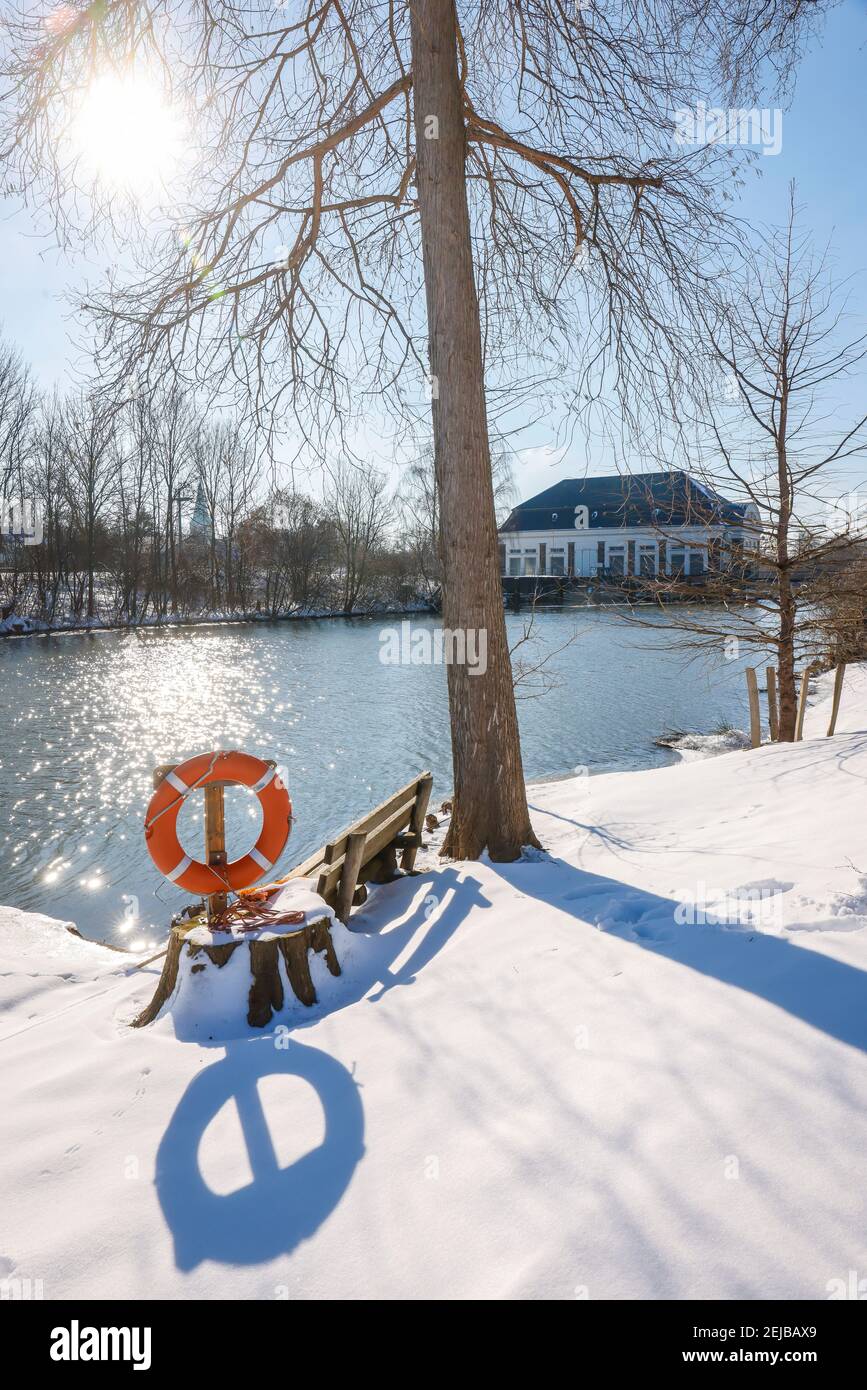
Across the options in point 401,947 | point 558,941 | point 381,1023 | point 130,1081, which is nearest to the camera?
point 130,1081

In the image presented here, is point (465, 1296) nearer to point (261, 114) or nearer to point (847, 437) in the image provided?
point (261, 114)

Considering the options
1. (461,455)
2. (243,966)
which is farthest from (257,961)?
(461,455)

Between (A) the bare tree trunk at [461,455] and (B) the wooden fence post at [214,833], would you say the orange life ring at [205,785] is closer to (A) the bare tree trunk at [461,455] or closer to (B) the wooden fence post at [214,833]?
(B) the wooden fence post at [214,833]

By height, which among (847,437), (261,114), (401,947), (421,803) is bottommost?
(401,947)

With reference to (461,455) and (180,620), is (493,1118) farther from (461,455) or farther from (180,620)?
(180,620)

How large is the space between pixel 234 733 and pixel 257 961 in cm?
1124

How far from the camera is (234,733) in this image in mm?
14062

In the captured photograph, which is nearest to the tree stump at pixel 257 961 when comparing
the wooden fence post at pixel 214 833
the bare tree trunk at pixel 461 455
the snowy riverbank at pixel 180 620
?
the wooden fence post at pixel 214 833

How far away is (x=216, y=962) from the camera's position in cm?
319

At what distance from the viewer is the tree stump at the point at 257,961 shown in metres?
3.17

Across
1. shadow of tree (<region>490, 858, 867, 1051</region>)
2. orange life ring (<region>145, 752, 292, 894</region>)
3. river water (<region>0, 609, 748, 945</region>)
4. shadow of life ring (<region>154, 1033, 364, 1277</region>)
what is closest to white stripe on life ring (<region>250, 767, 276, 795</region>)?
orange life ring (<region>145, 752, 292, 894</region>)

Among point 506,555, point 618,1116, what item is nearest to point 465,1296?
point 618,1116

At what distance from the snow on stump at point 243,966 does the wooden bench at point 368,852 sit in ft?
2.02
